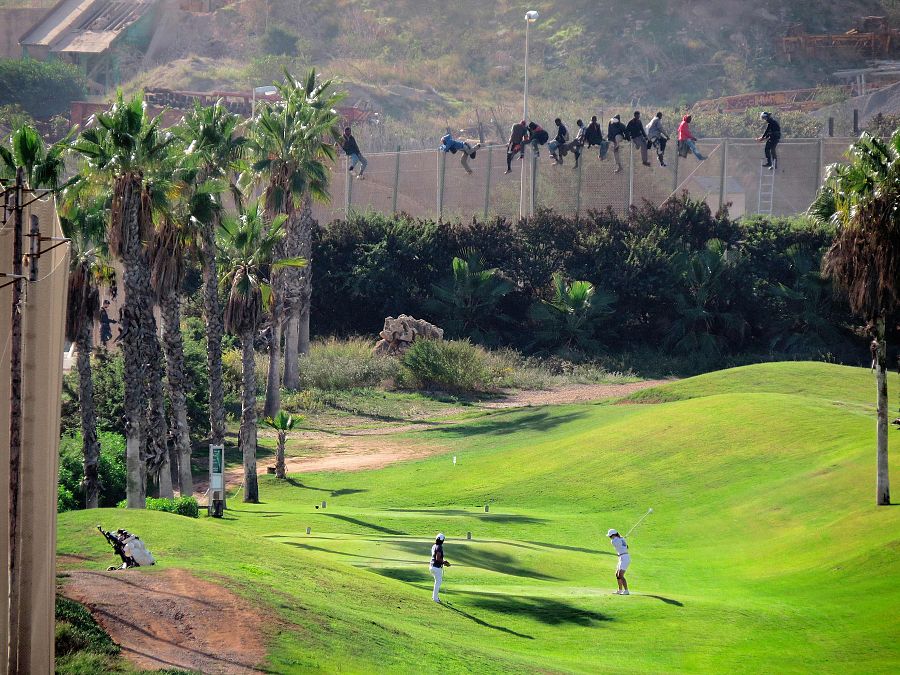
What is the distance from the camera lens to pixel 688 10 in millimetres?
141625

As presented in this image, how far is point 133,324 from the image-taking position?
33.0 metres

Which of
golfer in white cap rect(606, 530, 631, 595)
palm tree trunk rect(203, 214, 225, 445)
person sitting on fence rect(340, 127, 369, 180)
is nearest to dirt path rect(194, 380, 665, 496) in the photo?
palm tree trunk rect(203, 214, 225, 445)

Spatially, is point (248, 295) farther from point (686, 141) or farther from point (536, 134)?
point (686, 141)

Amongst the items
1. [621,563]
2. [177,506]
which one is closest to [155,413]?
[177,506]

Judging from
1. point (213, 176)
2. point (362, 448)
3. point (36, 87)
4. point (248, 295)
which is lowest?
point (362, 448)

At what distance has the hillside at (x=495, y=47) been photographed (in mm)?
129625

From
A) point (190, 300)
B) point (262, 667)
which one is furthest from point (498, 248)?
point (262, 667)

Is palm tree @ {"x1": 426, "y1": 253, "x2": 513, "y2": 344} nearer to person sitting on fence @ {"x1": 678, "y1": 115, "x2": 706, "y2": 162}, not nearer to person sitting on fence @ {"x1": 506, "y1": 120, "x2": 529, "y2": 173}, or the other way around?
person sitting on fence @ {"x1": 506, "y1": 120, "x2": 529, "y2": 173}

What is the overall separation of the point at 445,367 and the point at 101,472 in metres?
20.8

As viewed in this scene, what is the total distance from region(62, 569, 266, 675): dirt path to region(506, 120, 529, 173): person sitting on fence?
4827cm

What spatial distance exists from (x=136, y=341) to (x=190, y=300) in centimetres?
3302

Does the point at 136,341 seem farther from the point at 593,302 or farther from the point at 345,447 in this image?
the point at 593,302

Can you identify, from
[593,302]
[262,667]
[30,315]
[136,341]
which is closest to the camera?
[30,315]

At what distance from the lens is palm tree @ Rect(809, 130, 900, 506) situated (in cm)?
2917
